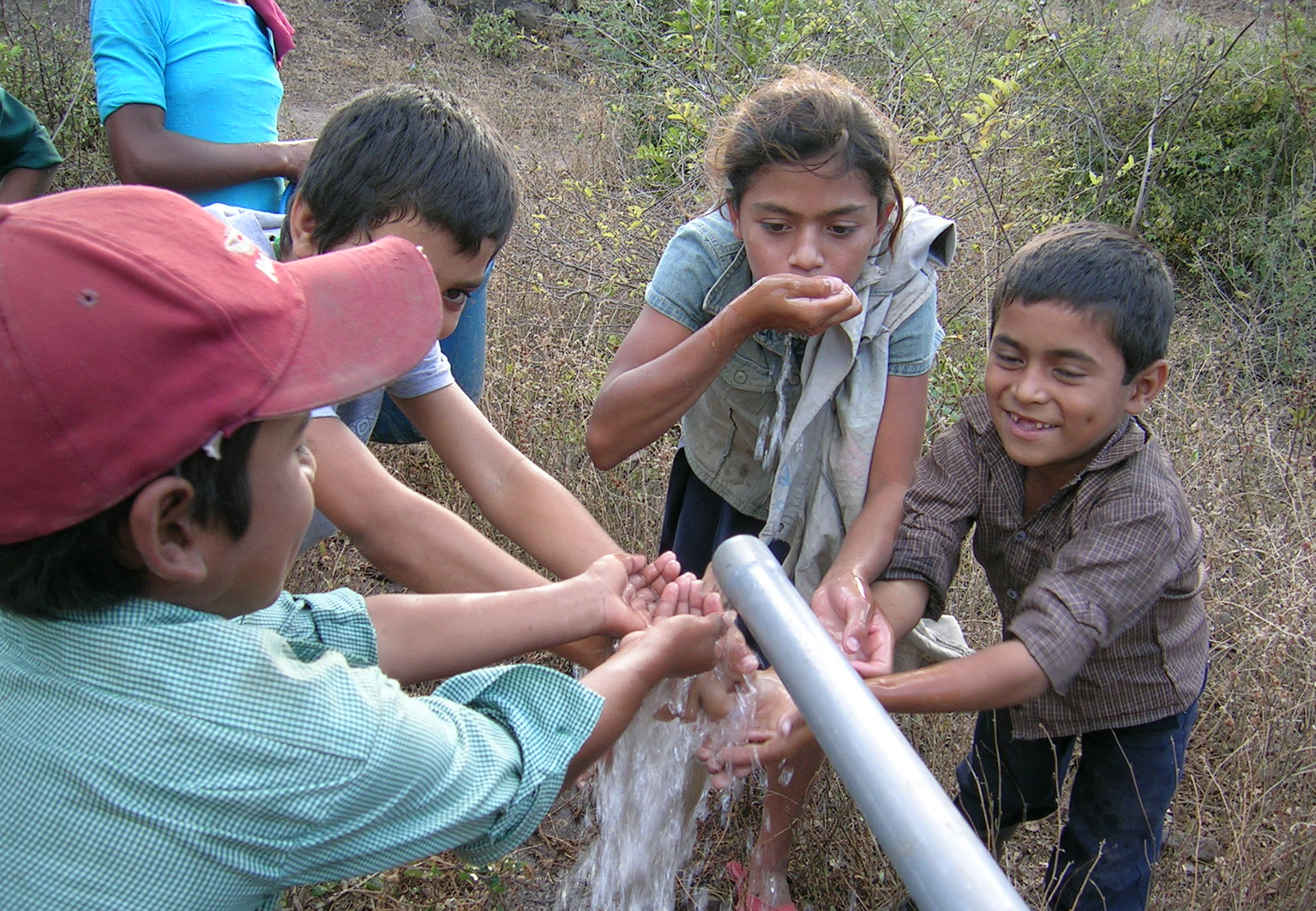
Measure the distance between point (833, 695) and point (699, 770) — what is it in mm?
1239

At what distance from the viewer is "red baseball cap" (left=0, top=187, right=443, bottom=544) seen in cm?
99

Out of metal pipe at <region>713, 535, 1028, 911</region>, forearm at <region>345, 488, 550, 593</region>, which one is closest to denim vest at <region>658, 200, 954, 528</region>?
forearm at <region>345, 488, 550, 593</region>

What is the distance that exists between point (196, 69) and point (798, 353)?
6.15ft

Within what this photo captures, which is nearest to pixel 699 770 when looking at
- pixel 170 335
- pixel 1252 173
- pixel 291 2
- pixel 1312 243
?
pixel 170 335

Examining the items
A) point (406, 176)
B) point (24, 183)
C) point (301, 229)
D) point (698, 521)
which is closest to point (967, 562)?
point (698, 521)

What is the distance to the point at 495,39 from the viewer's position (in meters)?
9.62

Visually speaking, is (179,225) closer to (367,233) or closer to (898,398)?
(367,233)

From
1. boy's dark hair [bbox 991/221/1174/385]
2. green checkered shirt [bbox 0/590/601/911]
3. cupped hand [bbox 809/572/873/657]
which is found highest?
boy's dark hair [bbox 991/221/1174/385]

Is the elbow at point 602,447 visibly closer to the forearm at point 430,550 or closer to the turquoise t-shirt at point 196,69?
the forearm at point 430,550

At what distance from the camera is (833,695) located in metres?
1.13

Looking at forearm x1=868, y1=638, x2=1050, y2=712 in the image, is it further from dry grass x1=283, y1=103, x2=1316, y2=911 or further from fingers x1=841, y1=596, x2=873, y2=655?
dry grass x1=283, y1=103, x2=1316, y2=911

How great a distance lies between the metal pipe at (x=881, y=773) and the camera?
37.7 inches

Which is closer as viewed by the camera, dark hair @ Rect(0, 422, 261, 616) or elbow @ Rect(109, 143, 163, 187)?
dark hair @ Rect(0, 422, 261, 616)

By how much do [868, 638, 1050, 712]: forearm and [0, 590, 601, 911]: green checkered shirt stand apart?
34.9 inches
